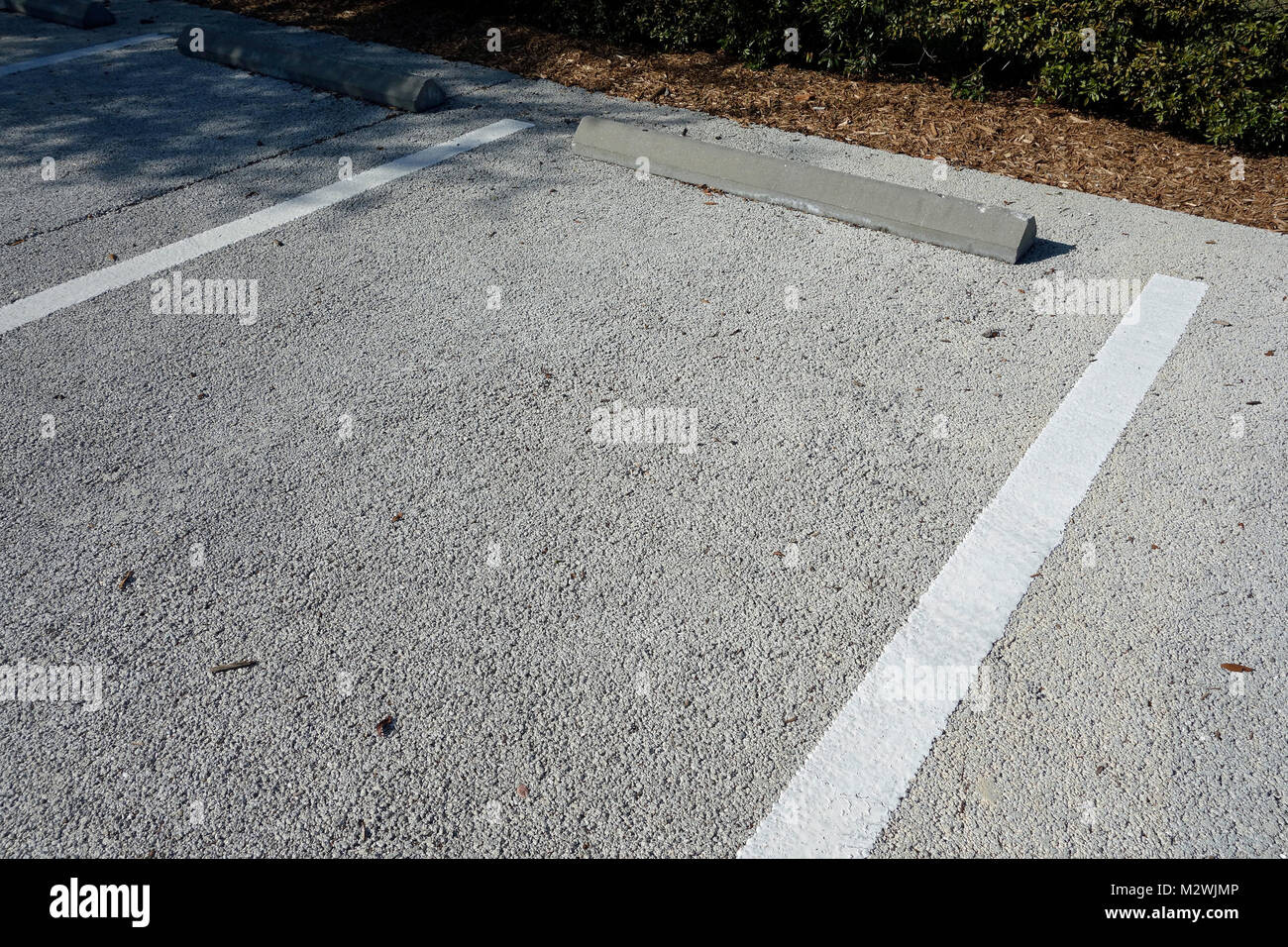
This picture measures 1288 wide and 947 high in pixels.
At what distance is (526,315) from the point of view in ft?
15.6

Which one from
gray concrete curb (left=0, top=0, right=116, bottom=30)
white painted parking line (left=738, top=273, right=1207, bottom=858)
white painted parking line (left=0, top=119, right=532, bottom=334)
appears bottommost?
white painted parking line (left=738, top=273, right=1207, bottom=858)

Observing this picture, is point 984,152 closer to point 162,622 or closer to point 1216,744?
point 1216,744

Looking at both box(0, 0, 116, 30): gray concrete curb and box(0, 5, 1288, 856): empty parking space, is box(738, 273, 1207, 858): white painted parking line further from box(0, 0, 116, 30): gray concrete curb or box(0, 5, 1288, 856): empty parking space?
box(0, 0, 116, 30): gray concrete curb

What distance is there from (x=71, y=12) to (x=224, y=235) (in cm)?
586

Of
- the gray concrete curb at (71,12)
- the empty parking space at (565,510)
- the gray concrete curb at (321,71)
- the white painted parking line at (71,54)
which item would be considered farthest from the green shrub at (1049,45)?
the gray concrete curb at (71,12)

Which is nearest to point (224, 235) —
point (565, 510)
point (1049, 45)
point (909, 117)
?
point (565, 510)

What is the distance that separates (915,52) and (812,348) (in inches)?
184

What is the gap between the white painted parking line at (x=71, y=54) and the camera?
8148 mm

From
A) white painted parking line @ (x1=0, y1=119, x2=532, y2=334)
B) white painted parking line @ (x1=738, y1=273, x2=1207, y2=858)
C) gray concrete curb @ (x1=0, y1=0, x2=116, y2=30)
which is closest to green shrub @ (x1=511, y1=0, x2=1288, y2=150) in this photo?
white painted parking line @ (x1=0, y1=119, x2=532, y2=334)

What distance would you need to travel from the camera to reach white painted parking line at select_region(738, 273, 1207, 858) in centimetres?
250

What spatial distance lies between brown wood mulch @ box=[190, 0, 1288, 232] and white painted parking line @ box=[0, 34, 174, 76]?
148 cm

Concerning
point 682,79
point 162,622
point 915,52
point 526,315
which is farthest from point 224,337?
point 915,52

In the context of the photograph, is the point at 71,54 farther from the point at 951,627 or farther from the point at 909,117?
the point at 951,627

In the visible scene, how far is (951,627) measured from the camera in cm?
305
